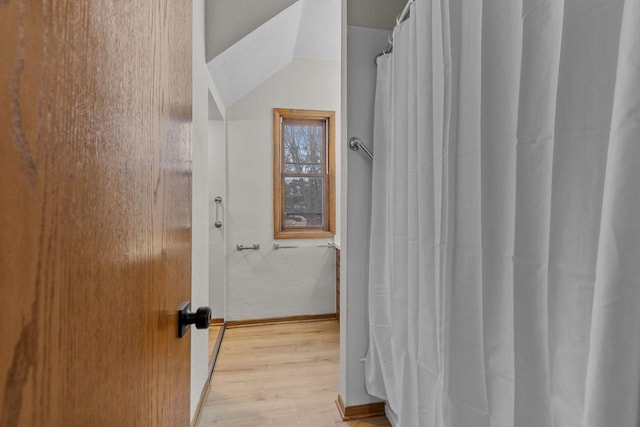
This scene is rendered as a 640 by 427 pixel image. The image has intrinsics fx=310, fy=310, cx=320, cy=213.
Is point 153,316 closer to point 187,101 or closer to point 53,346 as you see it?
point 53,346

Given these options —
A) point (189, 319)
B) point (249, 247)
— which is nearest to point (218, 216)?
point (249, 247)

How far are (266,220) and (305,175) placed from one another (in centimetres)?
60

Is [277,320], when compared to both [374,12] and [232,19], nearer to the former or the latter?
[232,19]

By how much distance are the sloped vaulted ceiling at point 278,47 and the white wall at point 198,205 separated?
27 cm

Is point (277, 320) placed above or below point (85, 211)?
below

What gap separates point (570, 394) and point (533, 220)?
1.18 feet

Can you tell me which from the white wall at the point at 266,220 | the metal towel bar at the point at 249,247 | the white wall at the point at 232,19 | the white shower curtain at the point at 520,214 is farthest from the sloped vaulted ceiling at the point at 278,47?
the metal towel bar at the point at 249,247

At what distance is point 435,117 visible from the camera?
107 centimetres

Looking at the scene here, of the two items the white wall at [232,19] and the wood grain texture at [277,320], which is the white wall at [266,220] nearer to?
the wood grain texture at [277,320]

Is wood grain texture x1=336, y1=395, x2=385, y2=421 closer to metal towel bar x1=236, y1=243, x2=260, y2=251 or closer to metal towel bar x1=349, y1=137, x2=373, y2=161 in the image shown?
metal towel bar x1=349, y1=137, x2=373, y2=161

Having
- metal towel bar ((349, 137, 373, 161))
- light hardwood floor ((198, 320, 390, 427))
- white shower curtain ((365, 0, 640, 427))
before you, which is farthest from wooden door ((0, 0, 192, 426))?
light hardwood floor ((198, 320, 390, 427))

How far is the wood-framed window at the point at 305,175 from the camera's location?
3075 mm

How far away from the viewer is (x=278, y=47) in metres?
2.49

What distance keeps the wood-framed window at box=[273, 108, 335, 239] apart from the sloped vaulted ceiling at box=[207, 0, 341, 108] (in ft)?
1.58
